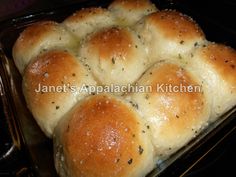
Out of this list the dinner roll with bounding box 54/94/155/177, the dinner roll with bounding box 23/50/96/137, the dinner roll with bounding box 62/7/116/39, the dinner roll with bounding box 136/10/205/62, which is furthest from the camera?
the dinner roll with bounding box 62/7/116/39

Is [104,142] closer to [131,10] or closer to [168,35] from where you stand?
[168,35]

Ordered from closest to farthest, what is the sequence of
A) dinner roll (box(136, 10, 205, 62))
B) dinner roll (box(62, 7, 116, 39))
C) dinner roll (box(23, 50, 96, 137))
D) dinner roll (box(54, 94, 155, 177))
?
dinner roll (box(54, 94, 155, 177)) → dinner roll (box(23, 50, 96, 137)) → dinner roll (box(136, 10, 205, 62)) → dinner roll (box(62, 7, 116, 39))

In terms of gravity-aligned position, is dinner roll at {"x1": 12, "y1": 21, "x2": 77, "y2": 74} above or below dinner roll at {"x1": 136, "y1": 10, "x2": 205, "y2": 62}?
above

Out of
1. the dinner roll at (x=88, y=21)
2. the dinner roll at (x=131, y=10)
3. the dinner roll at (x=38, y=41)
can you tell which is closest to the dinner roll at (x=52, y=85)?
the dinner roll at (x=38, y=41)

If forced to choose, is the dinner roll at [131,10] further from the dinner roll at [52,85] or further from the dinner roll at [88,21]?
the dinner roll at [52,85]

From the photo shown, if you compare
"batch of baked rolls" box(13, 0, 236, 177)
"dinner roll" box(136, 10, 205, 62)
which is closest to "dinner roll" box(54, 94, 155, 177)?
"batch of baked rolls" box(13, 0, 236, 177)

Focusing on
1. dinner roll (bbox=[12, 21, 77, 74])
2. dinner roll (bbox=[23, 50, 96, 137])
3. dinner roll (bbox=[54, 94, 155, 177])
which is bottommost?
dinner roll (bbox=[54, 94, 155, 177])

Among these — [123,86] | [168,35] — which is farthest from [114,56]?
[168,35]

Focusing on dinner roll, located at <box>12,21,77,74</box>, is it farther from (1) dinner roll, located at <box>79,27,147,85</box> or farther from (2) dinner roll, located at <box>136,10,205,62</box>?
(2) dinner roll, located at <box>136,10,205,62</box>
